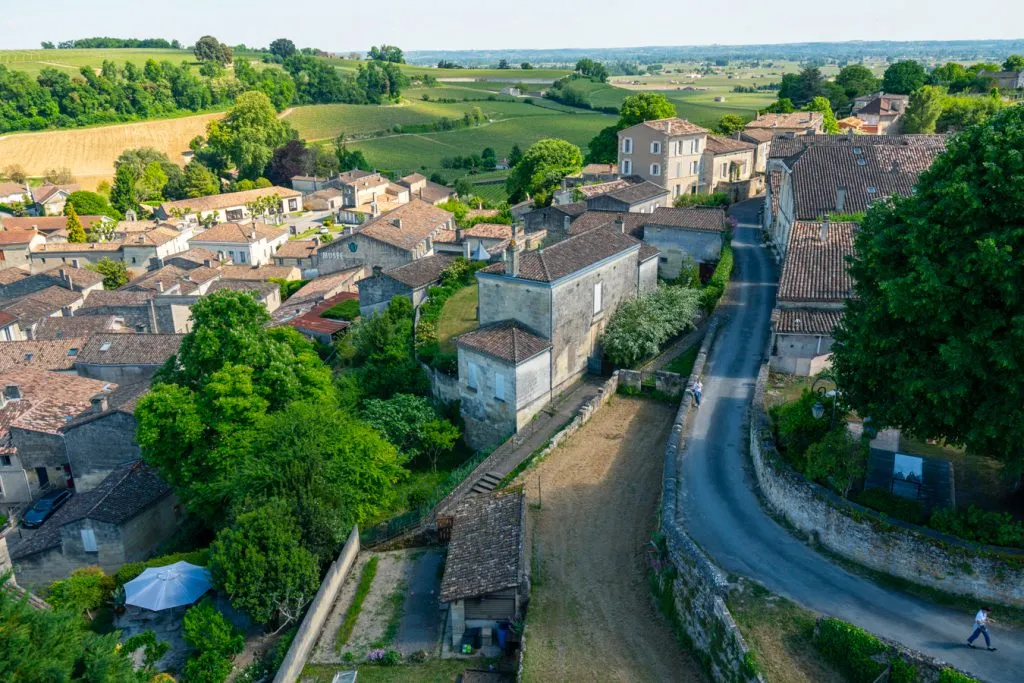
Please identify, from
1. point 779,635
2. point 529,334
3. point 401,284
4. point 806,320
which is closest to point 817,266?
point 806,320

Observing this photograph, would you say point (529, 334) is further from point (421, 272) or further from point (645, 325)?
point (421, 272)

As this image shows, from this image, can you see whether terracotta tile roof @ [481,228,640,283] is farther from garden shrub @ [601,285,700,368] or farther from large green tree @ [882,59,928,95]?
large green tree @ [882,59,928,95]

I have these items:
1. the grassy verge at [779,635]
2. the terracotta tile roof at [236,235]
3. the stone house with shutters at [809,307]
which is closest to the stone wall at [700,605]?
the grassy verge at [779,635]

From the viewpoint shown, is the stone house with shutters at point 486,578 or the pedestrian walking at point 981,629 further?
the stone house with shutters at point 486,578

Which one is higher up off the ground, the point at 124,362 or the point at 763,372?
the point at 763,372

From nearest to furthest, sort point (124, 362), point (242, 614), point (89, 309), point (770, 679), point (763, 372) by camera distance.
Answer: point (770, 679)
point (242, 614)
point (763, 372)
point (124, 362)
point (89, 309)

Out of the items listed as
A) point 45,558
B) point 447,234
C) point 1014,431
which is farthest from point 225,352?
point 447,234

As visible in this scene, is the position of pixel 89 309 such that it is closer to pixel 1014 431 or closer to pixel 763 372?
pixel 763 372

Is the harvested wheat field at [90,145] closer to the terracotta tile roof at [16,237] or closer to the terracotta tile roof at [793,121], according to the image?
the terracotta tile roof at [16,237]
